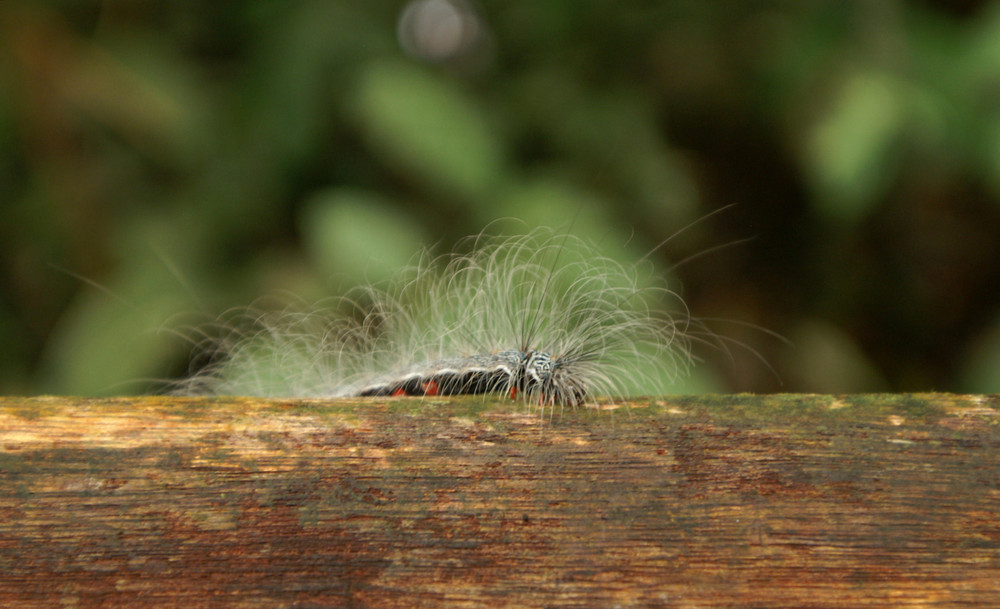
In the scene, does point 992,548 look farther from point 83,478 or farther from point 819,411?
point 83,478

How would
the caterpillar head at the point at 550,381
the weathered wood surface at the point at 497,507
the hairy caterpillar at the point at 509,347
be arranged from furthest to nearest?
the hairy caterpillar at the point at 509,347 → the caterpillar head at the point at 550,381 → the weathered wood surface at the point at 497,507

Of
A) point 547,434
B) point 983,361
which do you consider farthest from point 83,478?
point 983,361

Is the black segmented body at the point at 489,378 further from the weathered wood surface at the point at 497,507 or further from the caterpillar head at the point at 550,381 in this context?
the weathered wood surface at the point at 497,507

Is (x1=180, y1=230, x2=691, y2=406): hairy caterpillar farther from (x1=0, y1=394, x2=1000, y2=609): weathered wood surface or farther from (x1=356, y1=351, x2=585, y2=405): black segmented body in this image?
(x1=0, y1=394, x2=1000, y2=609): weathered wood surface

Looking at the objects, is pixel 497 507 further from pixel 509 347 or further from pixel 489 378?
pixel 509 347

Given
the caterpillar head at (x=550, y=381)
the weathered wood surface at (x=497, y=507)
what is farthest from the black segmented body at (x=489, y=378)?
the weathered wood surface at (x=497, y=507)

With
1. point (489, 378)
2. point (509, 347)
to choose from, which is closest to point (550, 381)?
point (489, 378)
